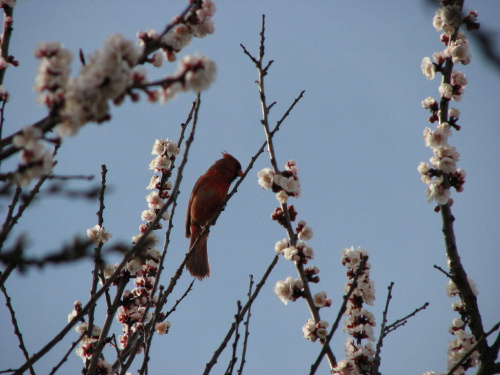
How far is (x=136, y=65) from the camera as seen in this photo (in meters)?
1.79

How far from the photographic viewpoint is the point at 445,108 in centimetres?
362

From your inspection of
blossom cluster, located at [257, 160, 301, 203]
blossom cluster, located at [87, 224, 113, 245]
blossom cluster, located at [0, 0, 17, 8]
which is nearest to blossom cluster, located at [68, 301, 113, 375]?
blossom cluster, located at [87, 224, 113, 245]

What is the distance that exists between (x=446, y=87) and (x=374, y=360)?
80.3 inches

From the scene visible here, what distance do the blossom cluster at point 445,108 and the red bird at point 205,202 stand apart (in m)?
3.94

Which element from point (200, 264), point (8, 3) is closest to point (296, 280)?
point (8, 3)

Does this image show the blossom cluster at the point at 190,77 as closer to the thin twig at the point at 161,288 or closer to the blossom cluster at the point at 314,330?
the thin twig at the point at 161,288

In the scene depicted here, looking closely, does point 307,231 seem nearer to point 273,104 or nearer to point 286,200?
point 286,200

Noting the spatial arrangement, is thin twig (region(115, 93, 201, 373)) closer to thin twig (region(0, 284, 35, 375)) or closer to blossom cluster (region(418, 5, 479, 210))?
thin twig (region(0, 284, 35, 375))

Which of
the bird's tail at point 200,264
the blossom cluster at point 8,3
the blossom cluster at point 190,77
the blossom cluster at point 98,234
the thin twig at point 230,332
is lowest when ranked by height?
the thin twig at point 230,332

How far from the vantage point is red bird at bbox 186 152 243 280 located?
22.3 feet

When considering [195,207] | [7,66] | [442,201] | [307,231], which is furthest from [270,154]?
[195,207]

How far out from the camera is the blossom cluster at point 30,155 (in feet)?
5.38

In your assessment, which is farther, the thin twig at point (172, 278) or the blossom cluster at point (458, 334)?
the blossom cluster at point (458, 334)

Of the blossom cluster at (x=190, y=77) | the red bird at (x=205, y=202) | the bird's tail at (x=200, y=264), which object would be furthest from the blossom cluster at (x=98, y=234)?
the red bird at (x=205, y=202)
